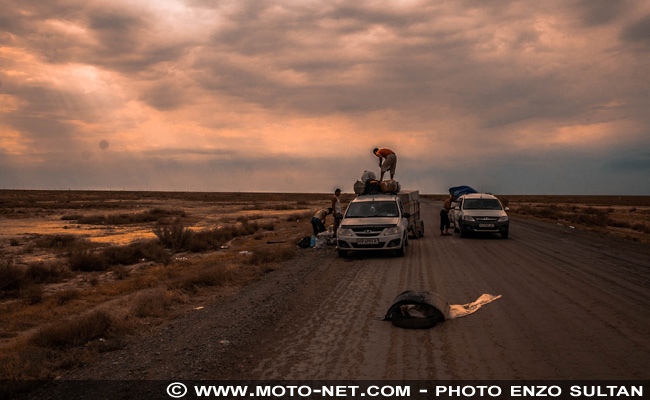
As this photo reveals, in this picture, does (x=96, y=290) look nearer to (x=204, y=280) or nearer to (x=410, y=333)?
(x=204, y=280)

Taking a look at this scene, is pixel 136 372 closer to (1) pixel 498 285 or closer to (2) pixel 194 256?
(1) pixel 498 285

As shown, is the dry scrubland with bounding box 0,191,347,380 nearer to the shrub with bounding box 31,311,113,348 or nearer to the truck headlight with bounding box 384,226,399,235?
the shrub with bounding box 31,311,113,348

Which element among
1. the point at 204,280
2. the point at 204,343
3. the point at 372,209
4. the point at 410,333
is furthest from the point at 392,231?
the point at 204,343

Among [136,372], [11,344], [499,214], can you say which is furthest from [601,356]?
[499,214]

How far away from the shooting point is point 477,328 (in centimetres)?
652

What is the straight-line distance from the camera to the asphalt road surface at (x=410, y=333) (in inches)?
197

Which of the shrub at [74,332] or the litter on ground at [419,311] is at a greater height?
the litter on ground at [419,311]

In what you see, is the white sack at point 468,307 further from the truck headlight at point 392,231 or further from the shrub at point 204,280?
the shrub at point 204,280

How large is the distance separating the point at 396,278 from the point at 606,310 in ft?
14.7

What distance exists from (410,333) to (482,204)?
16261 millimetres

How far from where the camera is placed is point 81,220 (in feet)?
126

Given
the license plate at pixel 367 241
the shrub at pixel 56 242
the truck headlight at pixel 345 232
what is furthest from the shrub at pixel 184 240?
the license plate at pixel 367 241

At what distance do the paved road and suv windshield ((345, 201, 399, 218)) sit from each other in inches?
122

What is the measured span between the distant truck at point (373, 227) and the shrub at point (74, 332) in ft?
27.1
